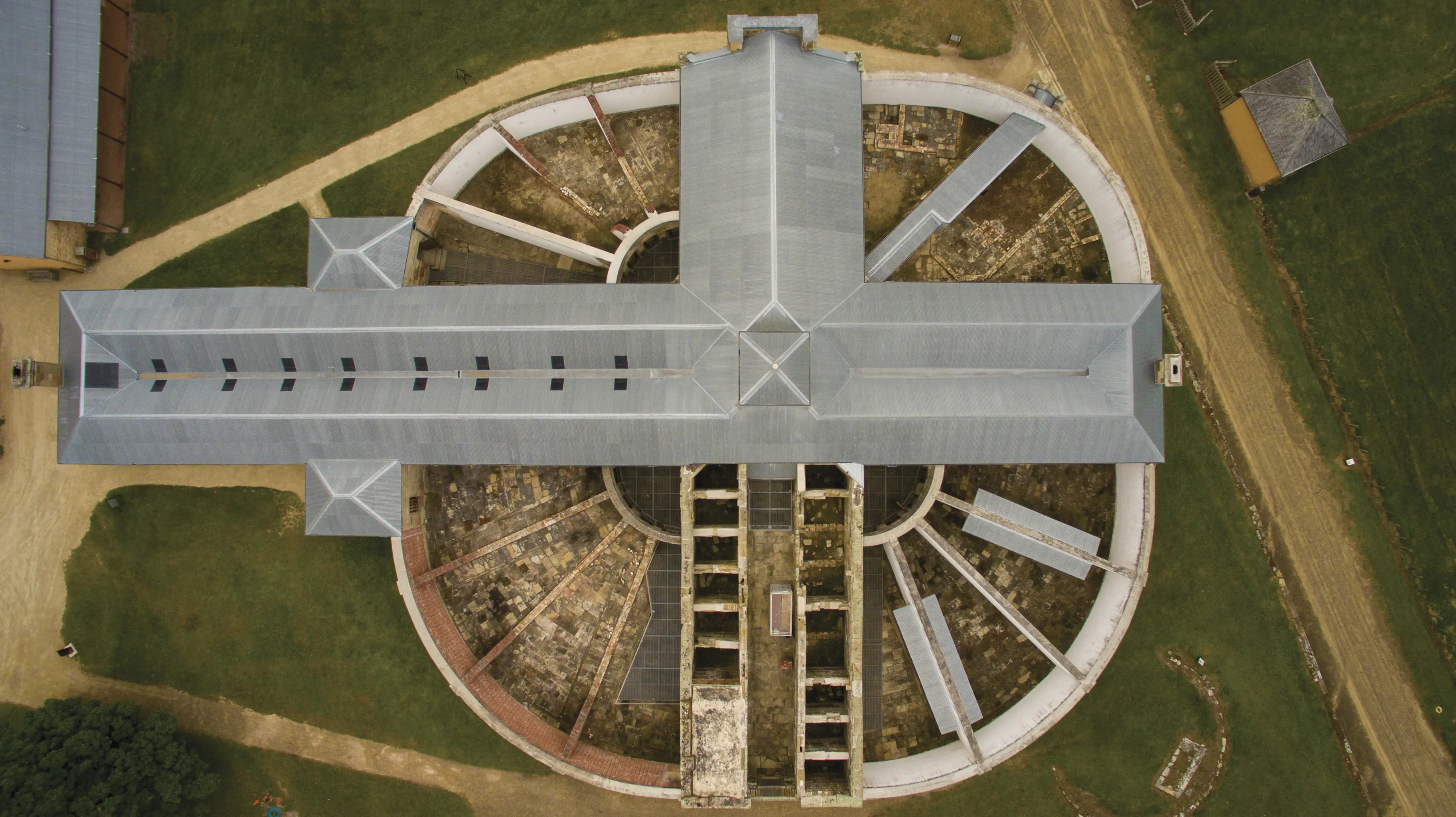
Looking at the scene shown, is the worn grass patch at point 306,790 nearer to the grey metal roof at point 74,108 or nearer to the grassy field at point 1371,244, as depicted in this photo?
the grey metal roof at point 74,108

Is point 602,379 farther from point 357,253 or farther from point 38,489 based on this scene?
point 38,489

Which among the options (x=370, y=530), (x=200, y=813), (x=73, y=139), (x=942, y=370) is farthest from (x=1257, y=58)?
(x=200, y=813)

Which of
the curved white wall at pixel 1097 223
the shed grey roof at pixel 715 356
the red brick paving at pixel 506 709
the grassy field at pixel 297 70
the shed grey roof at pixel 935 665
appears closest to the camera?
the shed grey roof at pixel 715 356

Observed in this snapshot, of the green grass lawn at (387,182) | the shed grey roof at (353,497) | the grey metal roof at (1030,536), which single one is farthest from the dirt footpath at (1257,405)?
the shed grey roof at (353,497)

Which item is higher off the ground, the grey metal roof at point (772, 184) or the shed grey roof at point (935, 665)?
the grey metal roof at point (772, 184)

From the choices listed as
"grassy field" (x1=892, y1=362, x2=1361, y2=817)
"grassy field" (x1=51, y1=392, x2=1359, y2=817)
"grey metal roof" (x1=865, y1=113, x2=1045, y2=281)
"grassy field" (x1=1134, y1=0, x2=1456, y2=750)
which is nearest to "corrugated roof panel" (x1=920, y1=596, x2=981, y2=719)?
"grassy field" (x1=892, y1=362, x2=1361, y2=817)

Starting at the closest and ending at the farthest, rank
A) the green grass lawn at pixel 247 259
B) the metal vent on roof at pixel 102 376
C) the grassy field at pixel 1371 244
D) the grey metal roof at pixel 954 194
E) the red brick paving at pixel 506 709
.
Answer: the metal vent on roof at pixel 102 376
the grey metal roof at pixel 954 194
the red brick paving at pixel 506 709
the grassy field at pixel 1371 244
the green grass lawn at pixel 247 259

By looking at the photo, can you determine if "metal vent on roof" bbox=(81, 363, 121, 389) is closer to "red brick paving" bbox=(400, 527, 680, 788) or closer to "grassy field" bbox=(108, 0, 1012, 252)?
"grassy field" bbox=(108, 0, 1012, 252)
